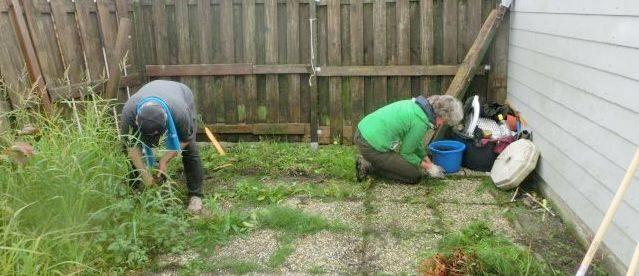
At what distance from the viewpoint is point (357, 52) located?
20.5ft

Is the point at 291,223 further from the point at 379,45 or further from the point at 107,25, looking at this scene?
the point at 107,25

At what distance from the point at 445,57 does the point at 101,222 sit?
14.1 feet

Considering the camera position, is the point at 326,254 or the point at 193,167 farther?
the point at 193,167

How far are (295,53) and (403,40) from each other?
135 cm

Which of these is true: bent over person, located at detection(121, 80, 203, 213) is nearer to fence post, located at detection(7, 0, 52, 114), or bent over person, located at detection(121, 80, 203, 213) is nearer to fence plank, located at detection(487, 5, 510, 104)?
fence post, located at detection(7, 0, 52, 114)

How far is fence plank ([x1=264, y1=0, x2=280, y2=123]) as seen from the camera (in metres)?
6.21

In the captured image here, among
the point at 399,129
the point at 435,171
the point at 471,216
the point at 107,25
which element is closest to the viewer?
the point at 471,216

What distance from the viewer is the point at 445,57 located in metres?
6.13

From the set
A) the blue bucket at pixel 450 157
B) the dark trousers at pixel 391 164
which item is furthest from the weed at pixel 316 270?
the blue bucket at pixel 450 157

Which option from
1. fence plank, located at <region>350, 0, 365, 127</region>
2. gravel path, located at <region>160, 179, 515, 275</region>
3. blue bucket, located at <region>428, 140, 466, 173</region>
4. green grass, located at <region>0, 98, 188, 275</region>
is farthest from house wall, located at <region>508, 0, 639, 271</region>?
green grass, located at <region>0, 98, 188, 275</region>

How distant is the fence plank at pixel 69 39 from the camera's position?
5.08 metres

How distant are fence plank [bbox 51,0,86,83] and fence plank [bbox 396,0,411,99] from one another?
3.62m

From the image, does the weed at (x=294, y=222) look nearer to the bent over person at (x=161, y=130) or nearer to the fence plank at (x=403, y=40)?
the bent over person at (x=161, y=130)

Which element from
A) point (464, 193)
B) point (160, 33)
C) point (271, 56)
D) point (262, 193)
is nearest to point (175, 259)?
point (262, 193)
